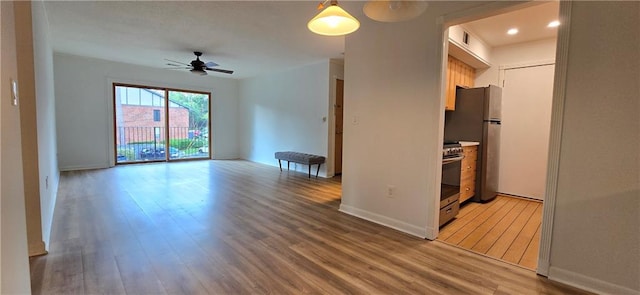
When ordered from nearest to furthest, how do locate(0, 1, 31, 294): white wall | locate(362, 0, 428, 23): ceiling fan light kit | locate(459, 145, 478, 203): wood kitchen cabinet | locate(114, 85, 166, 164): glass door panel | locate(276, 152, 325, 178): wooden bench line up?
locate(0, 1, 31, 294): white wall → locate(362, 0, 428, 23): ceiling fan light kit → locate(459, 145, 478, 203): wood kitchen cabinet → locate(276, 152, 325, 178): wooden bench → locate(114, 85, 166, 164): glass door panel

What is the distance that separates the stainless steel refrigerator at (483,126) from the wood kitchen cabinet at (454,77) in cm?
17

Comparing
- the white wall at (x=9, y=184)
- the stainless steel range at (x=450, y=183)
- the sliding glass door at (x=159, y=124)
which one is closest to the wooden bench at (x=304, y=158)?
the stainless steel range at (x=450, y=183)

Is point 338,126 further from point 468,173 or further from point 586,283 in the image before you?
point 586,283

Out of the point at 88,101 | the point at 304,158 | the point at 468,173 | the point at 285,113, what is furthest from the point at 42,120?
the point at 468,173

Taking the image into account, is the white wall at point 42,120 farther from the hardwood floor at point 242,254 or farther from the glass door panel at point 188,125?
the glass door panel at point 188,125

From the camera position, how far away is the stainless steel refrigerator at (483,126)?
3.86 meters

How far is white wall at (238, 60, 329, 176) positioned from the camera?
5766mm

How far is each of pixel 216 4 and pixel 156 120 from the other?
514 cm

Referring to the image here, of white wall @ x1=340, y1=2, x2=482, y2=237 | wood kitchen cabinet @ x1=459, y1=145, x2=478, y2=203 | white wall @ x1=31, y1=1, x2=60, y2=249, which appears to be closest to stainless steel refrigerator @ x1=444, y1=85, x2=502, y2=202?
wood kitchen cabinet @ x1=459, y1=145, x2=478, y2=203

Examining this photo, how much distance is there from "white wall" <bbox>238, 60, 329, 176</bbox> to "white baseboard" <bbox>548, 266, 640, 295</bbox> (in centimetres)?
402

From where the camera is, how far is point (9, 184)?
1.00m

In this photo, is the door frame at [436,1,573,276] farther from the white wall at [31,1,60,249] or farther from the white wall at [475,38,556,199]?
the white wall at [31,1,60,249]

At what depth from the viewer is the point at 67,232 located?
2627mm

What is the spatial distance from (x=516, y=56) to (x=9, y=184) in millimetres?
5335
